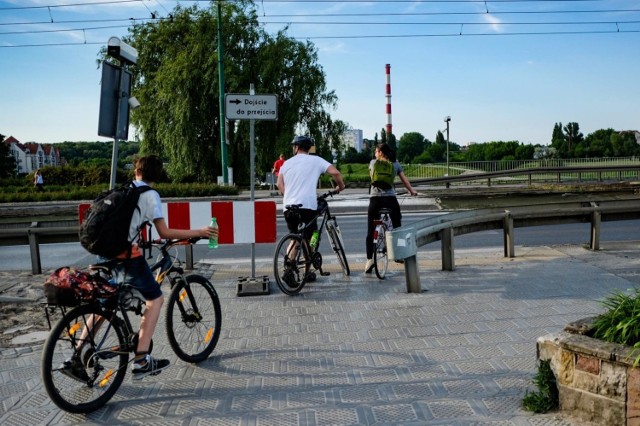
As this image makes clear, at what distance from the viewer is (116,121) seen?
7.59 m

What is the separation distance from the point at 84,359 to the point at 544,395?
2.87 m

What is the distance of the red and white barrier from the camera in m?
7.84

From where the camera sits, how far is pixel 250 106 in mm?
8320

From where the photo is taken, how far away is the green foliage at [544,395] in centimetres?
375

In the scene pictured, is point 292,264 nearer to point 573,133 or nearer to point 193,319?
point 193,319

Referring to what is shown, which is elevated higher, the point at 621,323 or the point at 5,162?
the point at 5,162

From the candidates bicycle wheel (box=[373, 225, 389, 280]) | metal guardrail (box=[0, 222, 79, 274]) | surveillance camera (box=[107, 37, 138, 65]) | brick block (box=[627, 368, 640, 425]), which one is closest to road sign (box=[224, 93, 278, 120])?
surveillance camera (box=[107, 37, 138, 65])

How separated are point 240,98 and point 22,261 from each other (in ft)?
20.1

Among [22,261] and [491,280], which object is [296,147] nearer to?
[491,280]

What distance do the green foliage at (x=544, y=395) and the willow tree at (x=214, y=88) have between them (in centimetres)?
2735

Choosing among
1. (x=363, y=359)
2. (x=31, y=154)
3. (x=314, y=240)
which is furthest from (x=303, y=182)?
(x=31, y=154)

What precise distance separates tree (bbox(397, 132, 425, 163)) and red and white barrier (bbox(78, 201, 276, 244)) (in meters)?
103

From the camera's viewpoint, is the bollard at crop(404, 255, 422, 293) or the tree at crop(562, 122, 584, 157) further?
the tree at crop(562, 122, 584, 157)

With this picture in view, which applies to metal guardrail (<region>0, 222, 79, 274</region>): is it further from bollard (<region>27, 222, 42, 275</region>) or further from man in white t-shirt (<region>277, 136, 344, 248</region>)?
man in white t-shirt (<region>277, 136, 344, 248</region>)
